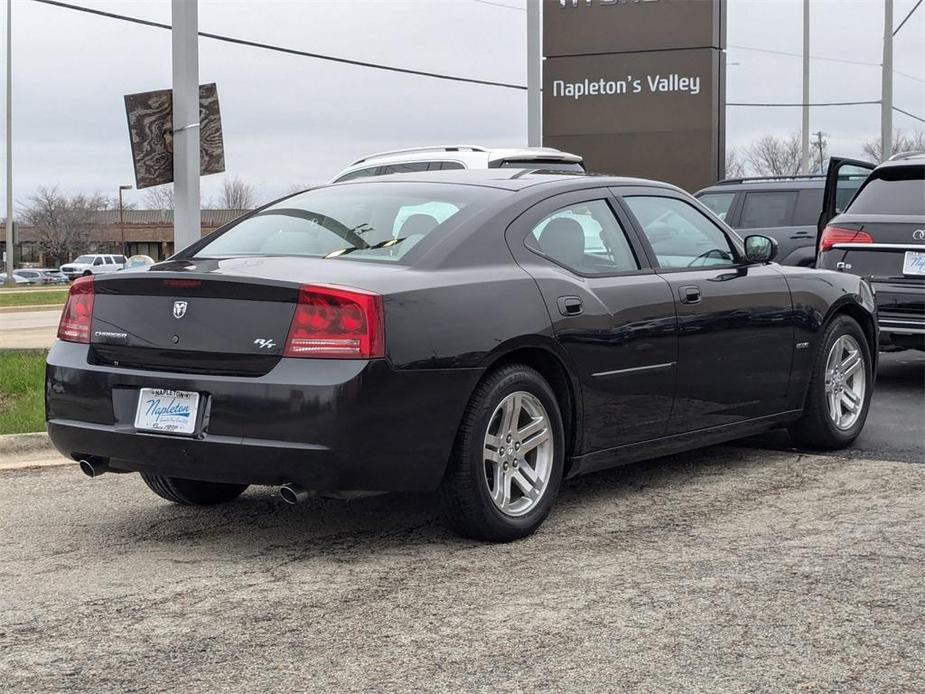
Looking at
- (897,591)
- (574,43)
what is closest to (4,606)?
(897,591)

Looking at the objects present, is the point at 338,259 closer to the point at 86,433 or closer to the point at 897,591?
the point at 86,433

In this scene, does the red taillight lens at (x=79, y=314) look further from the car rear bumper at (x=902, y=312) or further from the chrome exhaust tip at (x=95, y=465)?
the car rear bumper at (x=902, y=312)

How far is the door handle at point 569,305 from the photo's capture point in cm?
564

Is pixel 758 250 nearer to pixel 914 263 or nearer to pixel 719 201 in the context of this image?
pixel 914 263

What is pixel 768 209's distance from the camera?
15641 millimetres

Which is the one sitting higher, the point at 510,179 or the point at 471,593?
the point at 510,179

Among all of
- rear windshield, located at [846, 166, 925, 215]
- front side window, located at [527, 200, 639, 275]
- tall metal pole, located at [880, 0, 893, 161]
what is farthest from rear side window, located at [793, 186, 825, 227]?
tall metal pole, located at [880, 0, 893, 161]

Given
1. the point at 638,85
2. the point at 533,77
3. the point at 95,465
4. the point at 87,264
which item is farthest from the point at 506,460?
the point at 87,264

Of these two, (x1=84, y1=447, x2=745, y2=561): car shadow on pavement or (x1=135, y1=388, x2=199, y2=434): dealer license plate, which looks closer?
(x1=135, y1=388, x2=199, y2=434): dealer license plate

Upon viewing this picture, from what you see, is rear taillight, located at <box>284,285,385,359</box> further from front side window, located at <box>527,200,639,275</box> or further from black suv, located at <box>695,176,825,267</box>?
black suv, located at <box>695,176,825,267</box>

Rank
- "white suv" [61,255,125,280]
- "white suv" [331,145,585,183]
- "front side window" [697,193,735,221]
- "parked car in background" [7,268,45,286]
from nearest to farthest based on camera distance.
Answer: "white suv" [331,145,585,183], "front side window" [697,193,735,221], "white suv" [61,255,125,280], "parked car in background" [7,268,45,286]

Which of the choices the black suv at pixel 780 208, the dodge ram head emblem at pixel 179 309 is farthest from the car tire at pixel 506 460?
the black suv at pixel 780 208

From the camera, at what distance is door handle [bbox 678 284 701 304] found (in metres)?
6.31

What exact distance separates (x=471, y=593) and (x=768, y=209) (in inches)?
467
